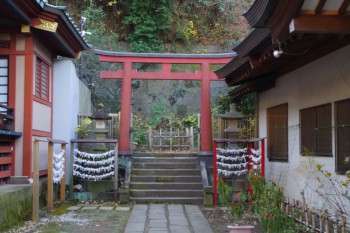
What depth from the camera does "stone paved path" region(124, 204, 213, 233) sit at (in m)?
8.18

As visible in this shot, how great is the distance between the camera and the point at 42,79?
1141 cm

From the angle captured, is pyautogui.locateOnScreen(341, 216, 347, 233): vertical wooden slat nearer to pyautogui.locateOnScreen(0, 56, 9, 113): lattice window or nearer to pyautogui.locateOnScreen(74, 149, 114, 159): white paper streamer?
pyautogui.locateOnScreen(0, 56, 9, 113): lattice window

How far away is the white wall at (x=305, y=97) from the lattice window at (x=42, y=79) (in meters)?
5.82

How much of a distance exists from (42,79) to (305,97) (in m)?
6.42

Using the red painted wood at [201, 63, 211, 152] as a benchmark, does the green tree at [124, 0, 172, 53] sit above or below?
above

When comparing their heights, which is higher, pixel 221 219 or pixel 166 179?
pixel 166 179

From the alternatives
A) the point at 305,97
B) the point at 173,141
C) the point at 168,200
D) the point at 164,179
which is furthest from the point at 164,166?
the point at 305,97

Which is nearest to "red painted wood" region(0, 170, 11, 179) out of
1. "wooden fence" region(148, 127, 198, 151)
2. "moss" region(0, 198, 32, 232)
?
"moss" region(0, 198, 32, 232)

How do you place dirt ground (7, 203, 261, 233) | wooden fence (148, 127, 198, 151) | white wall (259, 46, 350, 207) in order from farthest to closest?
wooden fence (148, 127, 198, 151) → dirt ground (7, 203, 261, 233) → white wall (259, 46, 350, 207)

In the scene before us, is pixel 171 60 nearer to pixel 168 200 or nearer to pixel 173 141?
pixel 168 200

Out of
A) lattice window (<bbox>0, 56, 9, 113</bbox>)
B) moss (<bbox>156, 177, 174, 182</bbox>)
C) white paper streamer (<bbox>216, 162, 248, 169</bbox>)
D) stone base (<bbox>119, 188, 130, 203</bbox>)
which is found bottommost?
stone base (<bbox>119, 188, 130, 203</bbox>)

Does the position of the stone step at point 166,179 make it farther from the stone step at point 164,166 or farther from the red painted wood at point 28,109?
the red painted wood at point 28,109

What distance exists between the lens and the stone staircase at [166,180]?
11938 millimetres

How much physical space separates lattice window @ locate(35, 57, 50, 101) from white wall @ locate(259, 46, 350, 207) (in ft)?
19.1
